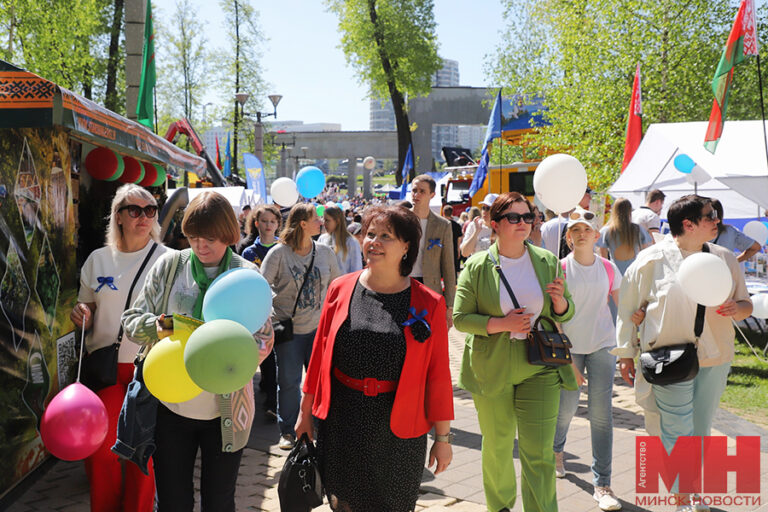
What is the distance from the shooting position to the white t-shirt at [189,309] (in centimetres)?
326

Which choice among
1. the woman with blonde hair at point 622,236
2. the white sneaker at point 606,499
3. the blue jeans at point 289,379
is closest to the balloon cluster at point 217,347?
the white sneaker at point 606,499

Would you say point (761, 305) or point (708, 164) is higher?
point (708, 164)

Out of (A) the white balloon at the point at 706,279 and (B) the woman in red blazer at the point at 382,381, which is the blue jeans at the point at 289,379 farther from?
(A) the white balloon at the point at 706,279

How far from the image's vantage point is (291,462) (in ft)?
10.2

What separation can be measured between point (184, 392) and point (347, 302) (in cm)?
81

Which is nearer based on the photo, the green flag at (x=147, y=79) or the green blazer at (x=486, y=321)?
the green blazer at (x=486, y=321)

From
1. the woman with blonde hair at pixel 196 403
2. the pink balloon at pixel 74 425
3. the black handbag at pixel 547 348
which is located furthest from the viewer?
the black handbag at pixel 547 348

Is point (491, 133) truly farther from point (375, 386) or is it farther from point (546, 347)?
point (375, 386)

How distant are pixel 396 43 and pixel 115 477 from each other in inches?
1160

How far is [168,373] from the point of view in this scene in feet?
9.75

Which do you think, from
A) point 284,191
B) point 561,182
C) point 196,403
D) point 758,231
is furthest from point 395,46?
point 196,403

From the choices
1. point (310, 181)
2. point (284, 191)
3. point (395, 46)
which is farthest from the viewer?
point (395, 46)

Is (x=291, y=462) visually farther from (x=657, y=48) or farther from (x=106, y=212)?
(x=657, y=48)

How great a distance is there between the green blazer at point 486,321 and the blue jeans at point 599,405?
0.91 metres
